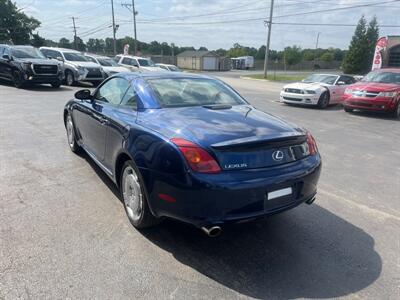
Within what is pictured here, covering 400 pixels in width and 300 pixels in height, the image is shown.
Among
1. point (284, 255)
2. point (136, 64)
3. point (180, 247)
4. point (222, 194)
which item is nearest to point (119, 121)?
point (180, 247)

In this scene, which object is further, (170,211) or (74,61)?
(74,61)

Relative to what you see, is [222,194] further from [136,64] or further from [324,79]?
[136,64]

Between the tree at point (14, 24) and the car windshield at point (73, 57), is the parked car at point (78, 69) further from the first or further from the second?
the tree at point (14, 24)

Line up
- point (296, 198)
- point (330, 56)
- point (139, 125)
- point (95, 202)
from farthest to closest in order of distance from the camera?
1. point (330, 56)
2. point (95, 202)
3. point (139, 125)
4. point (296, 198)

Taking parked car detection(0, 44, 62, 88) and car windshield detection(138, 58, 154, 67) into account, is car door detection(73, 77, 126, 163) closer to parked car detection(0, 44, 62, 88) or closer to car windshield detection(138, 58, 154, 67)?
parked car detection(0, 44, 62, 88)

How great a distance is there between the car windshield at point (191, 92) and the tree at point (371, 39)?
55707 millimetres

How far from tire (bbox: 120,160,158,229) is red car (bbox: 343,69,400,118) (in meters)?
10.5

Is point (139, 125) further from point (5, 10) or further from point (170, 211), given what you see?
point (5, 10)

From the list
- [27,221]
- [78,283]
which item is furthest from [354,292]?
[27,221]

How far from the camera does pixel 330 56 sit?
96.4 metres

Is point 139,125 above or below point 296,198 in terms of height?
above

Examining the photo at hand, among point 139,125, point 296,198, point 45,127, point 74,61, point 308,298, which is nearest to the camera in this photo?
point 308,298

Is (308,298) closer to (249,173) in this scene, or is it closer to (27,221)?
(249,173)

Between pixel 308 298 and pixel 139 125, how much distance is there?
2.10 m
